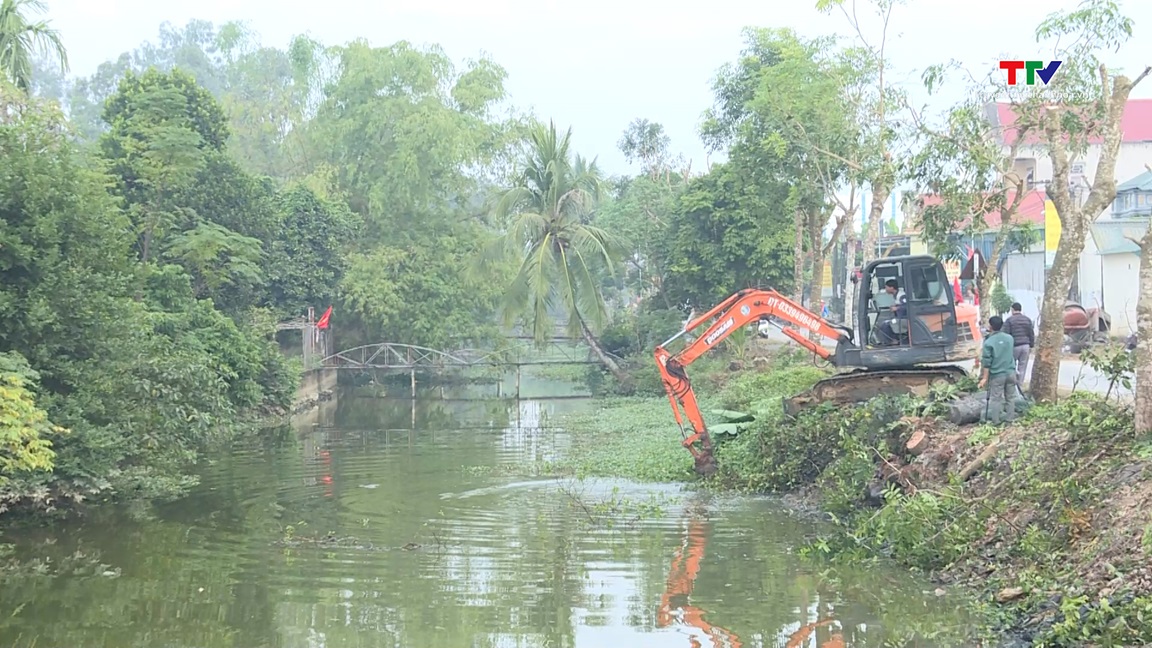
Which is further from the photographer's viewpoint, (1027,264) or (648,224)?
(648,224)

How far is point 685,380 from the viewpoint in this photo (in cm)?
1802

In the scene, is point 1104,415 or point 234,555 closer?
point 1104,415

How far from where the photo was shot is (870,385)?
686 inches

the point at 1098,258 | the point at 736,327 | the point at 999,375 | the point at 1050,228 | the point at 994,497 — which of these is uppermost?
the point at 1050,228

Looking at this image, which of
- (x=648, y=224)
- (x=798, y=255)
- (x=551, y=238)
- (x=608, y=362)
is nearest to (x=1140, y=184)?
(x=798, y=255)

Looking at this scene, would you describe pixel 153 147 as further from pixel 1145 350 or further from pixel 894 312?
pixel 1145 350

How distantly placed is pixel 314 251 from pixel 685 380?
27.2 meters

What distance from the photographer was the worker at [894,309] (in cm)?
1706

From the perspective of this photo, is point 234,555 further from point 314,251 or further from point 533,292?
point 314,251

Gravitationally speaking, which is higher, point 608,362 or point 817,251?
point 817,251

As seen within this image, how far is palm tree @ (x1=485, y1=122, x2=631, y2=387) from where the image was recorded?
127 ft

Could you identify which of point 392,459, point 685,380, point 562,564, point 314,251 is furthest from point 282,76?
point 562,564

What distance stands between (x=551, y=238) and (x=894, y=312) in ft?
75.9

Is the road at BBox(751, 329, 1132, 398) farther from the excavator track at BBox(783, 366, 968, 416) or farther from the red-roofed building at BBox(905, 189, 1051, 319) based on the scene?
the red-roofed building at BBox(905, 189, 1051, 319)
